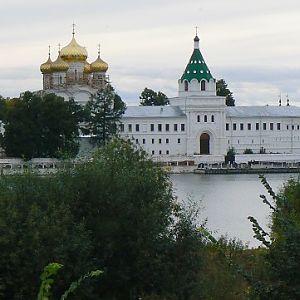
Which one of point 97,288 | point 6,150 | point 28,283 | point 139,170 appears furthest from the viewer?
point 6,150

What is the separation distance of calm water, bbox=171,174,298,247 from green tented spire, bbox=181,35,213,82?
8.78 meters

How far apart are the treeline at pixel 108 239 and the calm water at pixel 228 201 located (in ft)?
15.0

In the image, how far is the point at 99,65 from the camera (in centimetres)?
5300

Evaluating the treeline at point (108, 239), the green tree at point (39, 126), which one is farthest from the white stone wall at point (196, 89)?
the treeline at point (108, 239)

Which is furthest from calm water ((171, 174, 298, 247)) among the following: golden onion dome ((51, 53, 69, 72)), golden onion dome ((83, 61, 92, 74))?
golden onion dome ((83, 61, 92, 74))

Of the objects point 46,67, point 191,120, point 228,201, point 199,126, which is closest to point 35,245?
point 228,201

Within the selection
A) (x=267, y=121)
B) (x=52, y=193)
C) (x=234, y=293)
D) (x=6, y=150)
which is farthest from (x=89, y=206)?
(x=267, y=121)

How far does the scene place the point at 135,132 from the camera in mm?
55281

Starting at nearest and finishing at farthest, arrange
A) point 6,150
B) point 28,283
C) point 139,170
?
point 28,283
point 139,170
point 6,150

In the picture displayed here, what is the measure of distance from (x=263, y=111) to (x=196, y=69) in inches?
211

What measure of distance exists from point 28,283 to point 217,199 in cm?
2033

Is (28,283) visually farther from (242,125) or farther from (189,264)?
(242,125)

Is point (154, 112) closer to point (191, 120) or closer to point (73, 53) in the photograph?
point (191, 120)

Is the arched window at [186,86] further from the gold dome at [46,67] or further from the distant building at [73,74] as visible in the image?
the gold dome at [46,67]
